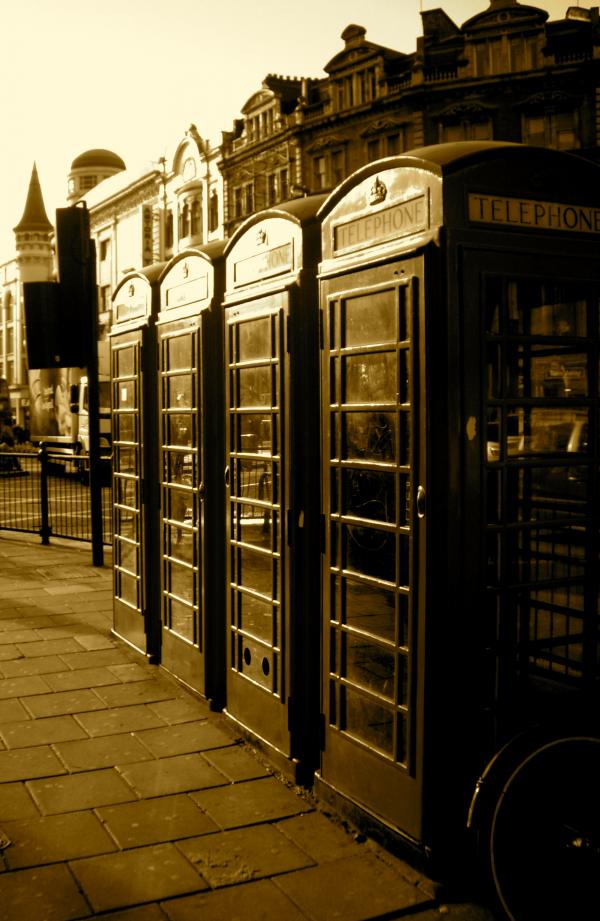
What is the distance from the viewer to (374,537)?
3.68 m

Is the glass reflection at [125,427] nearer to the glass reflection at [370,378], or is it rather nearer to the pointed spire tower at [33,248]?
the glass reflection at [370,378]

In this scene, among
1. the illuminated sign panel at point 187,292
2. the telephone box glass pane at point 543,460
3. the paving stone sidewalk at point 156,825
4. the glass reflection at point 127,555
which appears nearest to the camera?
the paving stone sidewalk at point 156,825

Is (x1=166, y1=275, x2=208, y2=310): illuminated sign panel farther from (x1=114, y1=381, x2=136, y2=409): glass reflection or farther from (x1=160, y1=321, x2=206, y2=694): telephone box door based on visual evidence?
(x1=114, y1=381, x2=136, y2=409): glass reflection

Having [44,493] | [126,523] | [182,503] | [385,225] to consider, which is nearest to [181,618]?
[182,503]

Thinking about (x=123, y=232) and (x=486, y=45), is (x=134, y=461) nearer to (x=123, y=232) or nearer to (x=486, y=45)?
(x=486, y=45)

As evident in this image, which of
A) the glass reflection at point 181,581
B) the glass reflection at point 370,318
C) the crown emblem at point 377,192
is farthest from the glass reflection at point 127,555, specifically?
the crown emblem at point 377,192

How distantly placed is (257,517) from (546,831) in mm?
2222

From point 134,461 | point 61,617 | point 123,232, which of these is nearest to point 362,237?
point 134,461

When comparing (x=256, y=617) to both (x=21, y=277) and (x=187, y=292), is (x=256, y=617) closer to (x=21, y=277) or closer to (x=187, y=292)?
(x=187, y=292)

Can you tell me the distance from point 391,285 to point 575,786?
1847 mm

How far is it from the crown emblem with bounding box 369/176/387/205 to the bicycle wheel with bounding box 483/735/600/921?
2.08 m

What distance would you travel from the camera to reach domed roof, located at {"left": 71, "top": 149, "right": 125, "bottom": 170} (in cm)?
5919

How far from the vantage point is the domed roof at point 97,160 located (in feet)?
194

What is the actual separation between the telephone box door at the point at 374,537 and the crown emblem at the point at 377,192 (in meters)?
0.28
